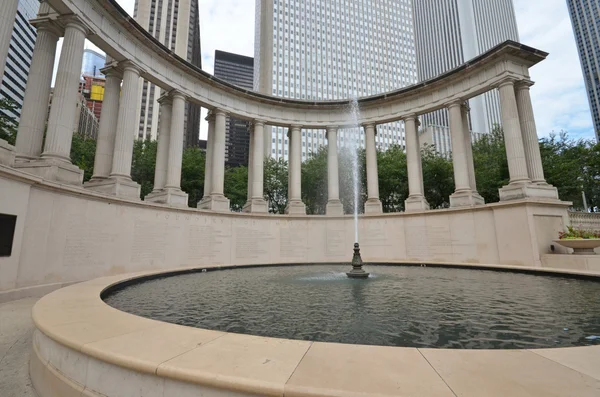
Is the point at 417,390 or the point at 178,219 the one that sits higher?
the point at 178,219

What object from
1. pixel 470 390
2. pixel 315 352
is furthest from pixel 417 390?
pixel 315 352

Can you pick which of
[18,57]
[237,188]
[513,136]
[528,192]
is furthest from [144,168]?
[18,57]

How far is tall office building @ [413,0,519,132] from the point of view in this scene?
557 ft

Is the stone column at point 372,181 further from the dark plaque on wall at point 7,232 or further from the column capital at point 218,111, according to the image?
the dark plaque on wall at point 7,232

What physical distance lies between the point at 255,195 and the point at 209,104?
1054cm

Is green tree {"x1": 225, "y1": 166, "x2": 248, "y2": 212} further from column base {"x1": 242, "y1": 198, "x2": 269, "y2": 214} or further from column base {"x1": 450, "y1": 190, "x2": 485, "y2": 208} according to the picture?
column base {"x1": 450, "y1": 190, "x2": 485, "y2": 208}

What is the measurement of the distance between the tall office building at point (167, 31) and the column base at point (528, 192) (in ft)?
334

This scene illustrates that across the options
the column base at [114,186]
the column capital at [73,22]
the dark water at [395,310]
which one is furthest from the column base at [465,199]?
the column capital at [73,22]

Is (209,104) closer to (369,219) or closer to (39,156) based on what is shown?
(39,156)

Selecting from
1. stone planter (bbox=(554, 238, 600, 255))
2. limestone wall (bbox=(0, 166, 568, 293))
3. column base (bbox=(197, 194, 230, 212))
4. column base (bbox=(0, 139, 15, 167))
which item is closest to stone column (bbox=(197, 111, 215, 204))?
column base (bbox=(197, 194, 230, 212))

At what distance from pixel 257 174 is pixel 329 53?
129 meters

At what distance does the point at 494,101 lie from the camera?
171 m

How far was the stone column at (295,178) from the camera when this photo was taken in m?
31.4

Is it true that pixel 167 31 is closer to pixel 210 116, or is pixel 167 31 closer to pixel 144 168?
pixel 144 168
